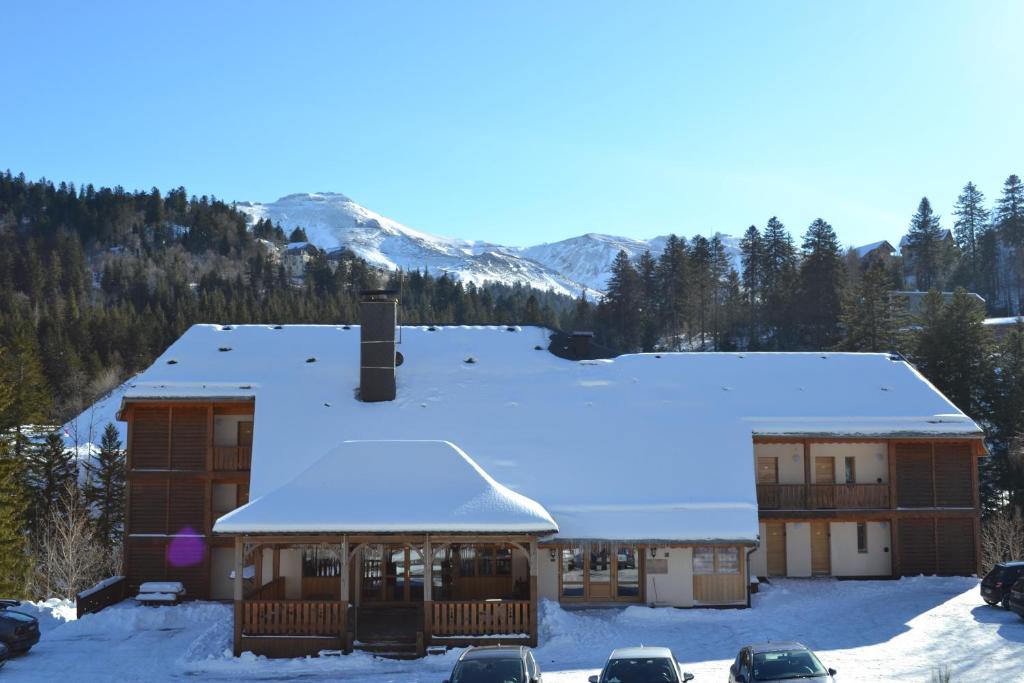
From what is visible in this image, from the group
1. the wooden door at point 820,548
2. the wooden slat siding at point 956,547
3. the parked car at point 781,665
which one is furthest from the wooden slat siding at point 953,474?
the parked car at point 781,665

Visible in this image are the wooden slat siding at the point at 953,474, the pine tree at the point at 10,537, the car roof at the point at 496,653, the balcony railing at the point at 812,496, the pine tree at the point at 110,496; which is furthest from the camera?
the pine tree at the point at 110,496

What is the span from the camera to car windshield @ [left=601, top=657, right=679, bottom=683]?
593 inches

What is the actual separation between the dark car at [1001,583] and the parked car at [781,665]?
12.1 metres

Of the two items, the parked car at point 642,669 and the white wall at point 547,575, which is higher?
the parked car at point 642,669

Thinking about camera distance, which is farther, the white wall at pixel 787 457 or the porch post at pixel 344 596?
the white wall at pixel 787 457

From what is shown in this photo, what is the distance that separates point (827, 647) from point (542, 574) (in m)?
8.86

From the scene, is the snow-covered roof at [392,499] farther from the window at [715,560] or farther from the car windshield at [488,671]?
the car windshield at [488,671]

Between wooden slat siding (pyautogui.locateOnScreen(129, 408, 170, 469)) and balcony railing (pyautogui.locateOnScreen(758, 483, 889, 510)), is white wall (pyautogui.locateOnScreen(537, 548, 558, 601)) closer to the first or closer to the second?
balcony railing (pyautogui.locateOnScreen(758, 483, 889, 510))

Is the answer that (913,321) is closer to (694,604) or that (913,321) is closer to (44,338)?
(694,604)

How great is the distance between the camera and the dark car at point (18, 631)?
2119 cm

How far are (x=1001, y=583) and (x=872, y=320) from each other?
3791 cm

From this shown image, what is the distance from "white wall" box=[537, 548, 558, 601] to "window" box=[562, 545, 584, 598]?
0.28 metres

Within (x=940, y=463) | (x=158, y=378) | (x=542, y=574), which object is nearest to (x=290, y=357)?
(x=158, y=378)

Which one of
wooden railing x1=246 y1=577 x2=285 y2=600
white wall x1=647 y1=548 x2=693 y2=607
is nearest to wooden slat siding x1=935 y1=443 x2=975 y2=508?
white wall x1=647 y1=548 x2=693 y2=607
